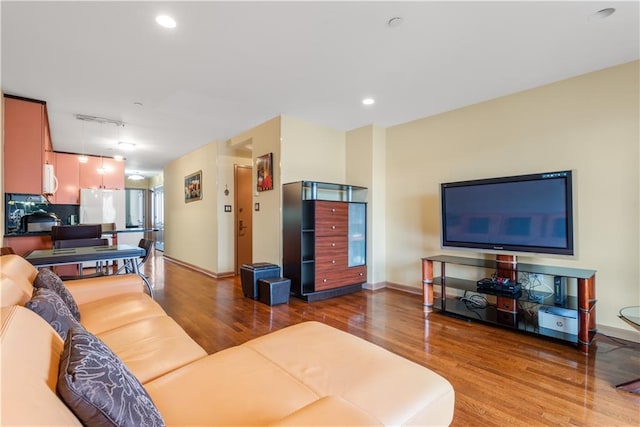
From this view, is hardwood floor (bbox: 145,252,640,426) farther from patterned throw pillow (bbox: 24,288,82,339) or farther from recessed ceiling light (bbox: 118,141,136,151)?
recessed ceiling light (bbox: 118,141,136,151)

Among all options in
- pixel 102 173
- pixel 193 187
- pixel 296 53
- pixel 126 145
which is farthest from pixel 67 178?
pixel 296 53

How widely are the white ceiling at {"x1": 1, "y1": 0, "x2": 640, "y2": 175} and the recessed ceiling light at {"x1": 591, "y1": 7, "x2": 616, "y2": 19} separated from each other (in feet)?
0.12

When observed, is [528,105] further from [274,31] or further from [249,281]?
[249,281]

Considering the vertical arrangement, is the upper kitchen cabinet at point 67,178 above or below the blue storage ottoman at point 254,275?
above

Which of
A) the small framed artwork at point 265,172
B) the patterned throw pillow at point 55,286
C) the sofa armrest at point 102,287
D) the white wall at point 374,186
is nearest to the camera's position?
the patterned throw pillow at point 55,286

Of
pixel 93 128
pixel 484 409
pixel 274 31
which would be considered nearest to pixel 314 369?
pixel 484 409

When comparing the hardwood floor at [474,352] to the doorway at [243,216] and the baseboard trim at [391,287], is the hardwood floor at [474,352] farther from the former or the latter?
the doorway at [243,216]

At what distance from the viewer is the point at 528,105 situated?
10.6 feet

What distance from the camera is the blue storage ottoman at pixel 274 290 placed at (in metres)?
3.62

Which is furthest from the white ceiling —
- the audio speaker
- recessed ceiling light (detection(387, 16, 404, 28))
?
the audio speaker

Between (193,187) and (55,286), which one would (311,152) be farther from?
(55,286)

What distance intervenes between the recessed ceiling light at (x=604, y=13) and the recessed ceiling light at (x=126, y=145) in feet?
21.4

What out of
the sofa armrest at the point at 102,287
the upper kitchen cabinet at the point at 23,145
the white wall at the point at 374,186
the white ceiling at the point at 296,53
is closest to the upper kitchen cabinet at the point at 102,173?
the white ceiling at the point at 296,53

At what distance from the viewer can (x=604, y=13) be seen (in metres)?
2.04
